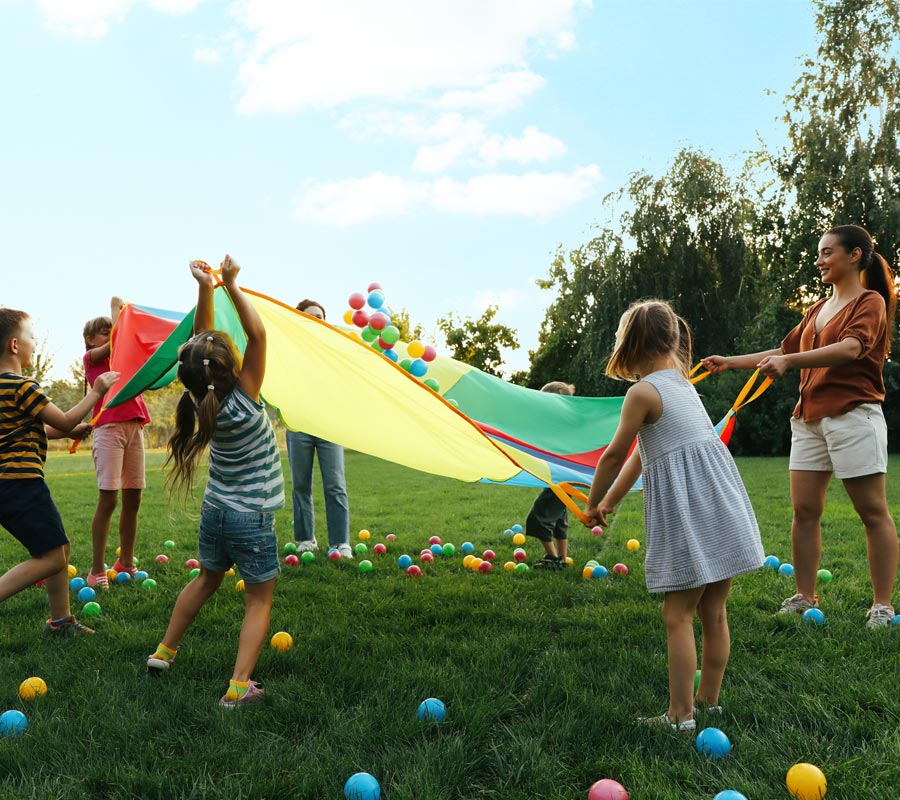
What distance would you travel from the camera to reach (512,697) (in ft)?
8.30

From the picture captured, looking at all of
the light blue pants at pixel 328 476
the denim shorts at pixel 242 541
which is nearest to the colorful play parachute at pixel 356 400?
the denim shorts at pixel 242 541

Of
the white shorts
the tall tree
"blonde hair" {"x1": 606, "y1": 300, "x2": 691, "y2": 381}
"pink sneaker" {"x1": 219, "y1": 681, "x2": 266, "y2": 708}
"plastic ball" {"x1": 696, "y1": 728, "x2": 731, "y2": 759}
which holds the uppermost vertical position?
the tall tree

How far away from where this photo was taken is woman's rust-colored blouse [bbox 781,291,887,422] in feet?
10.3

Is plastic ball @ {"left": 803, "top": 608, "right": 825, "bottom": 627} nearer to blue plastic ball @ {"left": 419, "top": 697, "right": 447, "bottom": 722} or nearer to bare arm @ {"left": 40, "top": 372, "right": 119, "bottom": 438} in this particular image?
blue plastic ball @ {"left": 419, "top": 697, "right": 447, "bottom": 722}

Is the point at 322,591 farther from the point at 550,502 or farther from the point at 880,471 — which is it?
the point at 880,471

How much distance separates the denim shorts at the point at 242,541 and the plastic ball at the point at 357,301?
1941mm

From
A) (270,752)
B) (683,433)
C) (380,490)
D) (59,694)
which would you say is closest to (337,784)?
(270,752)

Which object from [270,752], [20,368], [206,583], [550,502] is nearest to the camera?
[270,752]

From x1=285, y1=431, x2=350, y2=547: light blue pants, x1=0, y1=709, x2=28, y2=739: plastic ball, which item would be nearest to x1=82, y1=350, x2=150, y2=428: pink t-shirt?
x1=285, y1=431, x2=350, y2=547: light blue pants

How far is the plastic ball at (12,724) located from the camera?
230cm

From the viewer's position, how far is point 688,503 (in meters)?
2.25

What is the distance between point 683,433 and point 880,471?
1.42m

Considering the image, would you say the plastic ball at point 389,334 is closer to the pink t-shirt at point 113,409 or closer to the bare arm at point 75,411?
the pink t-shirt at point 113,409

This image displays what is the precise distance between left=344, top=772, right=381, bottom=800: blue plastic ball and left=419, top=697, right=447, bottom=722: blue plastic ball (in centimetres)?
44
